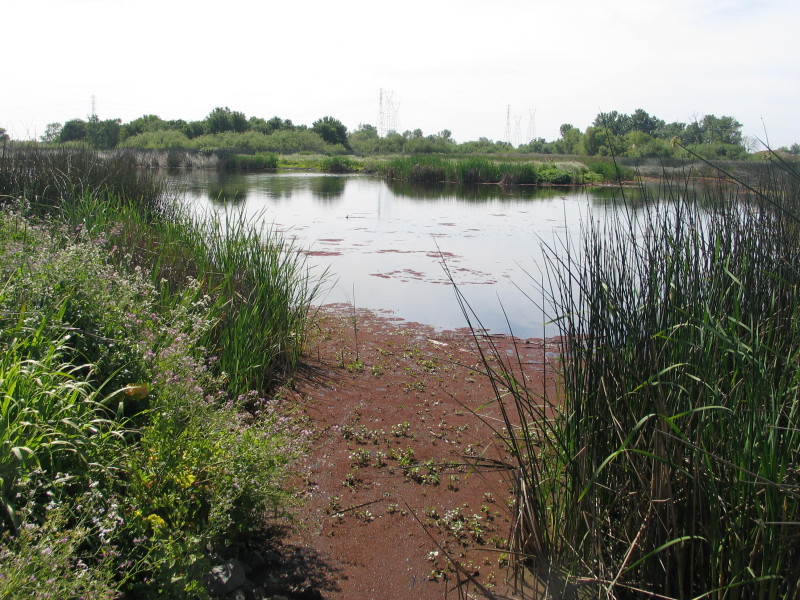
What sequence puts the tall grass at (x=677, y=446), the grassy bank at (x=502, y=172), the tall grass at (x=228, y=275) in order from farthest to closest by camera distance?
the grassy bank at (x=502, y=172), the tall grass at (x=228, y=275), the tall grass at (x=677, y=446)

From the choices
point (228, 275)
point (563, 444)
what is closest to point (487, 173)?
point (228, 275)

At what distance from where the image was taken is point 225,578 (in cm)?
227

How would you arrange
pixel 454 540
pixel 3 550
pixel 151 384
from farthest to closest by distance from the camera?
1. pixel 454 540
2. pixel 151 384
3. pixel 3 550

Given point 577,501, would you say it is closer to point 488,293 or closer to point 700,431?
point 700,431

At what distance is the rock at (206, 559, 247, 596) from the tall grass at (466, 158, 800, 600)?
107 cm

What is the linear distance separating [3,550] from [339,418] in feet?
8.46

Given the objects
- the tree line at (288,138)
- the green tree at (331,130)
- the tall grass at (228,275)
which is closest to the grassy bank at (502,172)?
the tree line at (288,138)

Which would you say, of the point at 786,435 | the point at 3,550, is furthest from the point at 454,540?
the point at 3,550

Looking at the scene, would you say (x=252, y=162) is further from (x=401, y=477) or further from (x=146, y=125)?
(x=401, y=477)

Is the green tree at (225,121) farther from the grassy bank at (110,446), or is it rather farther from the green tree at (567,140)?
the grassy bank at (110,446)

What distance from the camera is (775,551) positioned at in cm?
176

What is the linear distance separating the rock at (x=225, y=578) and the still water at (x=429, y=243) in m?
1.42

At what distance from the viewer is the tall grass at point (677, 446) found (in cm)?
183

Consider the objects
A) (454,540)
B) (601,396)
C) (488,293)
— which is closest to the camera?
(601,396)
